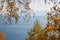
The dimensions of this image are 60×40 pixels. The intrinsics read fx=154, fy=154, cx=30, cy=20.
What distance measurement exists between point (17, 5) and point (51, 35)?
60cm

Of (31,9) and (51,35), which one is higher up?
(31,9)

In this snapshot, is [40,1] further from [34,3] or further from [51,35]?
[51,35]

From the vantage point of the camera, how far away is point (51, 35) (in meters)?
2.04

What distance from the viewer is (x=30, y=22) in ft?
6.71

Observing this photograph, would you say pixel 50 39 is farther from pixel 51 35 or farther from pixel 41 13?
pixel 41 13

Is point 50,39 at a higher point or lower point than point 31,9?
lower

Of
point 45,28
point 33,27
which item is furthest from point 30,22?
point 45,28

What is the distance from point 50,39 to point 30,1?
1.87ft

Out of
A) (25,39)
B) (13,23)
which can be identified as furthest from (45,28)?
(13,23)

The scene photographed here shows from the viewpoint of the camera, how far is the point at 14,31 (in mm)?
2031

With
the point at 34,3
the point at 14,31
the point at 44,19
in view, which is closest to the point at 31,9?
the point at 34,3

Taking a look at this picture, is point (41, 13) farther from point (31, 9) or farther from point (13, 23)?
point (13, 23)

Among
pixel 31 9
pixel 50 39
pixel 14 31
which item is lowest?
pixel 50 39

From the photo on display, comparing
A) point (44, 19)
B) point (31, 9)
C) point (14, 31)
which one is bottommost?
point (14, 31)
